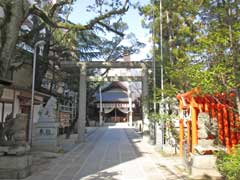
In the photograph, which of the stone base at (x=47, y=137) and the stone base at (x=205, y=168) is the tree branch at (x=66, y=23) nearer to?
the stone base at (x=47, y=137)

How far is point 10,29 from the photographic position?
9.30 m

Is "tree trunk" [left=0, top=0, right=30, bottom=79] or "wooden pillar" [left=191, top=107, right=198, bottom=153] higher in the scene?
"tree trunk" [left=0, top=0, right=30, bottom=79]

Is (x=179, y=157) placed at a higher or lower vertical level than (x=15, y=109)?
lower

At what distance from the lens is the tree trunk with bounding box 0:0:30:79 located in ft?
29.9

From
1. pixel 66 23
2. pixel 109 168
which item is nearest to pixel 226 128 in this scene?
pixel 109 168

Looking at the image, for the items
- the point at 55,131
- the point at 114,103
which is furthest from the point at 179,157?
the point at 114,103

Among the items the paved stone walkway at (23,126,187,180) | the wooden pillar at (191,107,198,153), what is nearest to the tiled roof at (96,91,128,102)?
the paved stone walkway at (23,126,187,180)

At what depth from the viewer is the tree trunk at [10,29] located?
29.9 feet

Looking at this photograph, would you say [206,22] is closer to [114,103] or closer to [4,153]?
[4,153]

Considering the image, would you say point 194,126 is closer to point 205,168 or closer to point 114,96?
point 205,168

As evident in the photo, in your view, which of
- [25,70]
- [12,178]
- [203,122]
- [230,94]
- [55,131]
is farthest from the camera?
[25,70]

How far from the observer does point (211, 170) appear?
28.9ft

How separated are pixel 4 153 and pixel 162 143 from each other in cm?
902

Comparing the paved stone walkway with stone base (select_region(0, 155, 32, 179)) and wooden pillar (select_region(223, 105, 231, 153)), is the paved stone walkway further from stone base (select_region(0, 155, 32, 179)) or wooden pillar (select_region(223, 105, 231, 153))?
wooden pillar (select_region(223, 105, 231, 153))
